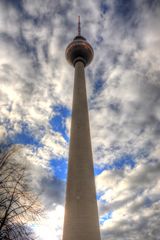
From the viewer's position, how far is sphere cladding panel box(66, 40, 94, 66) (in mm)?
58375

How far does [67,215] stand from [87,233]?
3.81 meters

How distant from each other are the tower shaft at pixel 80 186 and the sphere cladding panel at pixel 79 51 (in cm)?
1683

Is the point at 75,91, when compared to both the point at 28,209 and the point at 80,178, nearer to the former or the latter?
the point at 80,178

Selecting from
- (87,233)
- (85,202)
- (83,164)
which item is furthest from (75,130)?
(87,233)

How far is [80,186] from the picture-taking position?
34.6m

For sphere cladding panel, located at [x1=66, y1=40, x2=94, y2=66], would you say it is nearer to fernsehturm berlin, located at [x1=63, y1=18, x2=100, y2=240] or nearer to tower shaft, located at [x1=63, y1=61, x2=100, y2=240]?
fernsehturm berlin, located at [x1=63, y1=18, x2=100, y2=240]

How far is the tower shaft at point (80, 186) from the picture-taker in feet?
101

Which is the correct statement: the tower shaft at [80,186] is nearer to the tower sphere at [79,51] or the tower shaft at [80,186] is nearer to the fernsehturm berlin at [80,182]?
the fernsehturm berlin at [80,182]

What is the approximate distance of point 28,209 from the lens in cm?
1534

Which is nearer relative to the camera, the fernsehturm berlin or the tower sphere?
the fernsehturm berlin

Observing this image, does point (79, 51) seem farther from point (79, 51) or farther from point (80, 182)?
point (80, 182)

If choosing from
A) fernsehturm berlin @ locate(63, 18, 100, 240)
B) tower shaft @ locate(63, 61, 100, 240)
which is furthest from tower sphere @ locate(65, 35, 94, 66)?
tower shaft @ locate(63, 61, 100, 240)

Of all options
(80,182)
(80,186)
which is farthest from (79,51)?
(80,186)

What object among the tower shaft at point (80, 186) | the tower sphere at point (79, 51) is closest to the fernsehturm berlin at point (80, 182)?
the tower shaft at point (80, 186)
